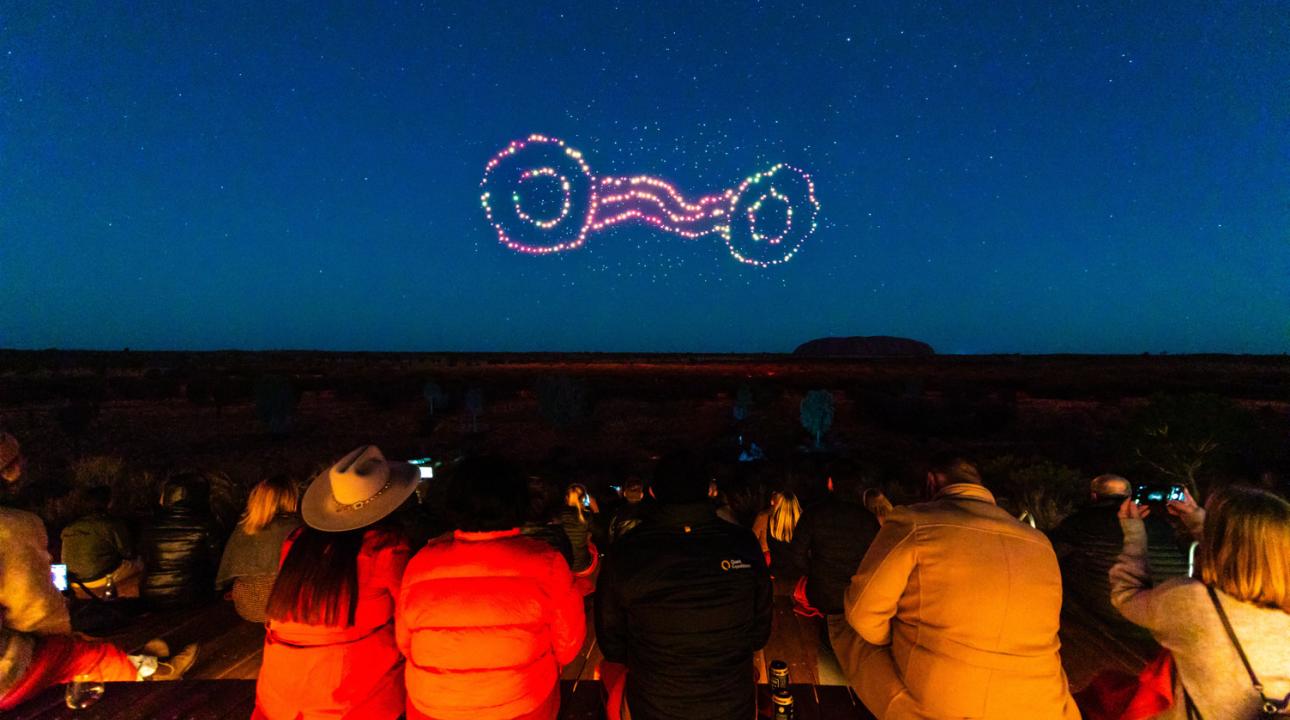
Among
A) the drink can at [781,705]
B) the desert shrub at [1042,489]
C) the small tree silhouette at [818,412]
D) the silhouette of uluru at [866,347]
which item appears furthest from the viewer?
the silhouette of uluru at [866,347]

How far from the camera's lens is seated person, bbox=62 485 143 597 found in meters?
4.93

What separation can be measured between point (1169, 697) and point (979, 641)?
2.51 feet

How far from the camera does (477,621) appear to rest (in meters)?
2.38

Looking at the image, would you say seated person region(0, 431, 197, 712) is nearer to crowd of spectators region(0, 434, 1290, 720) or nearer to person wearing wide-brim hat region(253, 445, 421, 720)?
crowd of spectators region(0, 434, 1290, 720)

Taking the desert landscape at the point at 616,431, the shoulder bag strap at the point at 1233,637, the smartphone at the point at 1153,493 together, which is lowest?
the desert landscape at the point at 616,431

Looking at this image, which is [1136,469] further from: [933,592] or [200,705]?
[200,705]

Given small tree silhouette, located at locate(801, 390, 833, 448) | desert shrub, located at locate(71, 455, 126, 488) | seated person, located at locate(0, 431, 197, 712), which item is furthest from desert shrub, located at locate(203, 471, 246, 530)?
small tree silhouette, located at locate(801, 390, 833, 448)

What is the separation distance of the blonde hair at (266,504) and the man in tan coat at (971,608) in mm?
3681

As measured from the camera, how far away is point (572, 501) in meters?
5.86

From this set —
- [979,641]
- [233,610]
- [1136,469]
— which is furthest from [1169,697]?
[1136,469]

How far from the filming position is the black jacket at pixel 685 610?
251cm

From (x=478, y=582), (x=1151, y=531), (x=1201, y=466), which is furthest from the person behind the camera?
(x=1201, y=466)

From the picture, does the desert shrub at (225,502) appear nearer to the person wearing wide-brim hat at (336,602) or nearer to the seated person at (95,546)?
the seated person at (95,546)

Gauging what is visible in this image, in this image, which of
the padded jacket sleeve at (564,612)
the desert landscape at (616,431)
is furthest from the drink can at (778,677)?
the desert landscape at (616,431)
